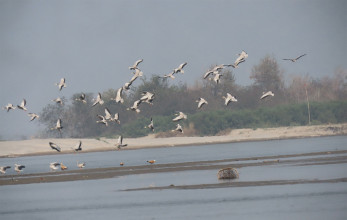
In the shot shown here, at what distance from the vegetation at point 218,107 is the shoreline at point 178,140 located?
174cm

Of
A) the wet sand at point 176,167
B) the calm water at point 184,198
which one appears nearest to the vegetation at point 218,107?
the wet sand at point 176,167

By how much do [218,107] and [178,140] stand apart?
10.2 metres

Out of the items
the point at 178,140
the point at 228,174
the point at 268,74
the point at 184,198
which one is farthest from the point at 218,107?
the point at 184,198

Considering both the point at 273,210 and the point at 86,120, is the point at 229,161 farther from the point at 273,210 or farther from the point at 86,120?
the point at 86,120

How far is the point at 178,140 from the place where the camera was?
241 feet

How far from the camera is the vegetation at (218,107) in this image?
74.6 meters

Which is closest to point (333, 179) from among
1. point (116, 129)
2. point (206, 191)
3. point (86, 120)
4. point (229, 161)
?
point (206, 191)

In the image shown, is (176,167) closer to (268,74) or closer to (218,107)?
(218,107)

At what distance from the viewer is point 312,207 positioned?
25.3 meters

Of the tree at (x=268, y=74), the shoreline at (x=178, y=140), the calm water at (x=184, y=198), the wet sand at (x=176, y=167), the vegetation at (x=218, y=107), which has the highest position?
the tree at (x=268, y=74)

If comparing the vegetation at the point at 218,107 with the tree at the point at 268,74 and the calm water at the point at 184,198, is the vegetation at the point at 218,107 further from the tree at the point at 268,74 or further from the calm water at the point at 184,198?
the calm water at the point at 184,198

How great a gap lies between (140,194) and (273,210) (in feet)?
27.9

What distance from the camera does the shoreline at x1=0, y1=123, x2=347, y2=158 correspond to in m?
70.6

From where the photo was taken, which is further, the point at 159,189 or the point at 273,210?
the point at 159,189
